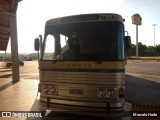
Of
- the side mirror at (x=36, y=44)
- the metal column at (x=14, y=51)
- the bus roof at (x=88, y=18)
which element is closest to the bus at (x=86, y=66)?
the bus roof at (x=88, y=18)

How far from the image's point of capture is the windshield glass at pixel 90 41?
7832 mm

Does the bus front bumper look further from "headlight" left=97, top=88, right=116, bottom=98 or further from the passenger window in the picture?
the passenger window

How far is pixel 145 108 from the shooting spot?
6.84 m

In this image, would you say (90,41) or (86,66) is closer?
(86,66)

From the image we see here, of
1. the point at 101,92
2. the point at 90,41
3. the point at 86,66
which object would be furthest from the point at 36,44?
the point at 101,92

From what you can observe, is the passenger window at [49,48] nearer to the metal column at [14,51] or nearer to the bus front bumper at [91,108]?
the bus front bumper at [91,108]

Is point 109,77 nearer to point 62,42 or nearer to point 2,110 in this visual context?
point 62,42

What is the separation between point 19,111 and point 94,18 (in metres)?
4.26

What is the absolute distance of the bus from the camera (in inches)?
301

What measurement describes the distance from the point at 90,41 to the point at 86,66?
28.3 inches

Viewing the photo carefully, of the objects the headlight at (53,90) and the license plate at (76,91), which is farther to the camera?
the headlight at (53,90)

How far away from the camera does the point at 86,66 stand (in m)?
7.79

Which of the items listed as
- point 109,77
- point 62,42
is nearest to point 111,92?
point 109,77

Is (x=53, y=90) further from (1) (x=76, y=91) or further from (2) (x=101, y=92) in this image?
(2) (x=101, y=92)
